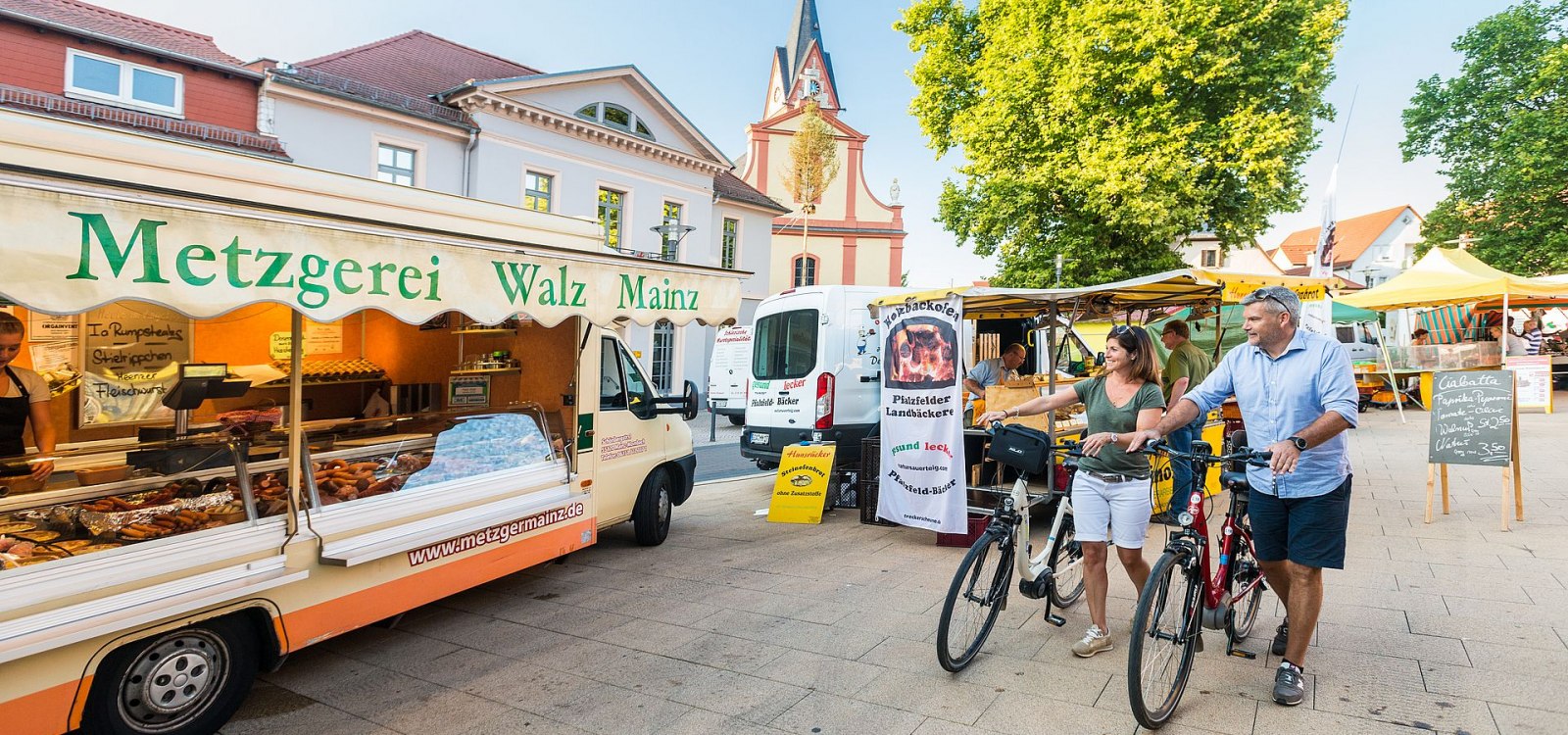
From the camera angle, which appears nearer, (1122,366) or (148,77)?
(1122,366)

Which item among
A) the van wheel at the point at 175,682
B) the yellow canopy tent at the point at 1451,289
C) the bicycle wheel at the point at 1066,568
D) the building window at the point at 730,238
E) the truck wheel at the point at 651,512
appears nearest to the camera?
the van wheel at the point at 175,682

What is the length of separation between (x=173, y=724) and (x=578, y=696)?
5.47 feet

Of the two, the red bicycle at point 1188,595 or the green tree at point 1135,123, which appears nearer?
the red bicycle at point 1188,595

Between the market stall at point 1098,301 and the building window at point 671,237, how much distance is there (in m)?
16.7

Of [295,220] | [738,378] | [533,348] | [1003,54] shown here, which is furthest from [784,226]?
[295,220]

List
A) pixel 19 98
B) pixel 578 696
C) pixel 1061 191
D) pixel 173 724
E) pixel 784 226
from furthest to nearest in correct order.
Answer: pixel 784 226 → pixel 1061 191 → pixel 19 98 → pixel 578 696 → pixel 173 724

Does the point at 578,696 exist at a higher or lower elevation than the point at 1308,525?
lower

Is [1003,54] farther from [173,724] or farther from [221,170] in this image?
[173,724]

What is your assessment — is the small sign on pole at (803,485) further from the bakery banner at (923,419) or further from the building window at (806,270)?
the building window at (806,270)

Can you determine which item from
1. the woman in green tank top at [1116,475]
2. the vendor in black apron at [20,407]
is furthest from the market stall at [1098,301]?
the vendor in black apron at [20,407]

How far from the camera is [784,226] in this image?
3878cm

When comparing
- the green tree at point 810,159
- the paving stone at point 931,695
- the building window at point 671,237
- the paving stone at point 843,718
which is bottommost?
the paving stone at point 843,718

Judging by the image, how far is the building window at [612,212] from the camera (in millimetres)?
23016

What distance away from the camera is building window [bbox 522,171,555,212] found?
818 inches
